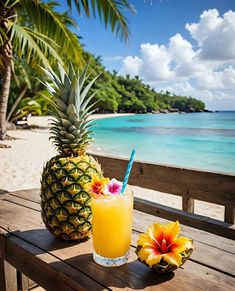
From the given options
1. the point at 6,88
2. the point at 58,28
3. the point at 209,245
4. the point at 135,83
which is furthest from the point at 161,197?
the point at 135,83

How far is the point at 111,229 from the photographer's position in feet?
2.93

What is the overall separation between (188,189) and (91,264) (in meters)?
1.08

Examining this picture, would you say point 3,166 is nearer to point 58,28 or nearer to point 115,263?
point 58,28

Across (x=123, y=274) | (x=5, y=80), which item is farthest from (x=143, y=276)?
(x=5, y=80)

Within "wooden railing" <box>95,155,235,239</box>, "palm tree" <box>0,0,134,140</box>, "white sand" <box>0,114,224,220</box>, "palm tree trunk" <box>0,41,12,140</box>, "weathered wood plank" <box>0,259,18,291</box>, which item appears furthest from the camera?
"palm tree trunk" <box>0,41,12,140</box>

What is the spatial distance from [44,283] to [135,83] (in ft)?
228

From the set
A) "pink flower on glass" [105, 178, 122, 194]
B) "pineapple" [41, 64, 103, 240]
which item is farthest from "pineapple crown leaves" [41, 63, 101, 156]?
"pink flower on glass" [105, 178, 122, 194]

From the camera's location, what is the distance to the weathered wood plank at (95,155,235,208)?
168 centimetres

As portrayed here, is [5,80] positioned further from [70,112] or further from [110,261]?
[110,261]

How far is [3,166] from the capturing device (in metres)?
6.69

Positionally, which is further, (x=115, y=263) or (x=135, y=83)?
(x=135, y=83)

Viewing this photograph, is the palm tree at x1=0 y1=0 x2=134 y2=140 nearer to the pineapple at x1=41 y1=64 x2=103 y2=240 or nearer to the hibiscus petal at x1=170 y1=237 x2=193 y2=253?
the pineapple at x1=41 y1=64 x2=103 y2=240

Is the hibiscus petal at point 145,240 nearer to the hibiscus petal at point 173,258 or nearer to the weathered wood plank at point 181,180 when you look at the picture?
the hibiscus petal at point 173,258

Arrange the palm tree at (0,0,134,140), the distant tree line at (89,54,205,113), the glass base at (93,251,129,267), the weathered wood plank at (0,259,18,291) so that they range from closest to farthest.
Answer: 1. the glass base at (93,251,129,267)
2. the weathered wood plank at (0,259,18,291)
3. the palm tree at (0,0,134,140)
4. the distant tree line at (89,54,205,113)
